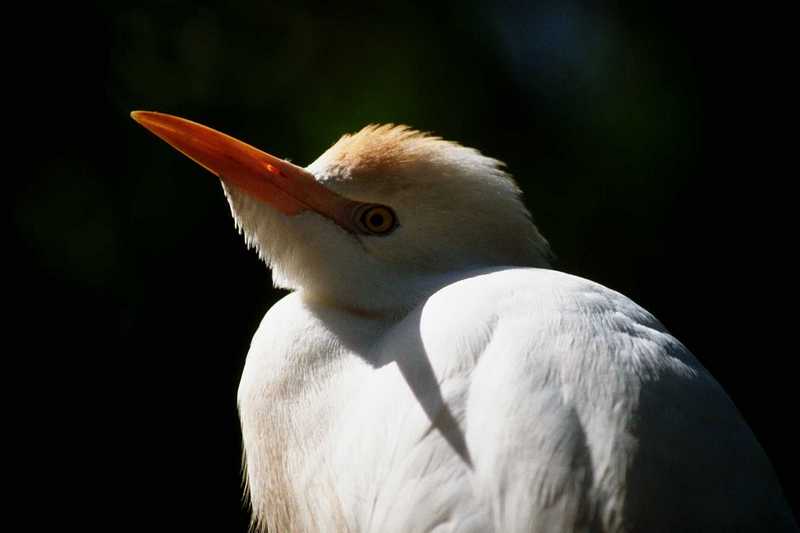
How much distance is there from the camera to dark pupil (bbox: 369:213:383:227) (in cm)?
119

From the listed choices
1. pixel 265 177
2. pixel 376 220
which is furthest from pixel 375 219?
pixel 265 177

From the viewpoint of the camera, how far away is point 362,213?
1194 mm

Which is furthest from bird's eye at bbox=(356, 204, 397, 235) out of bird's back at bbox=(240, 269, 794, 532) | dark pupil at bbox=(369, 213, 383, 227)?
bird's back at bbox=(240, 269, 794, 532)

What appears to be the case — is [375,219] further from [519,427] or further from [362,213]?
[519,427]

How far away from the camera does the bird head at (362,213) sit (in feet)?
3.87

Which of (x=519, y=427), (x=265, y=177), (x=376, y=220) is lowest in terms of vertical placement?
(x=519, y=427)

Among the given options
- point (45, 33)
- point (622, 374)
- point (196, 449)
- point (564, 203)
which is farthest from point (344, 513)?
point (45, 33)

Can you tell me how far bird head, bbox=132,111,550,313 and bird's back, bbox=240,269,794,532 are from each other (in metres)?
0.10

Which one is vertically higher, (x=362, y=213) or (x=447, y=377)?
(x=362, y=213)

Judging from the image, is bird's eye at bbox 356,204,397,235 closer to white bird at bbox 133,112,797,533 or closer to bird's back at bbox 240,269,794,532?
white bird at bbox 133,112,797,533

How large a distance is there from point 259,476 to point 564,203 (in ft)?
3.45

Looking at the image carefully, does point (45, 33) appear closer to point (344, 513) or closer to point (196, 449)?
point (196, 449)

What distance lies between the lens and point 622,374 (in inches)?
36.5

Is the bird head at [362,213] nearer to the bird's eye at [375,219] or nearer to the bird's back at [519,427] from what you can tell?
the bird's eye at [375,219]
